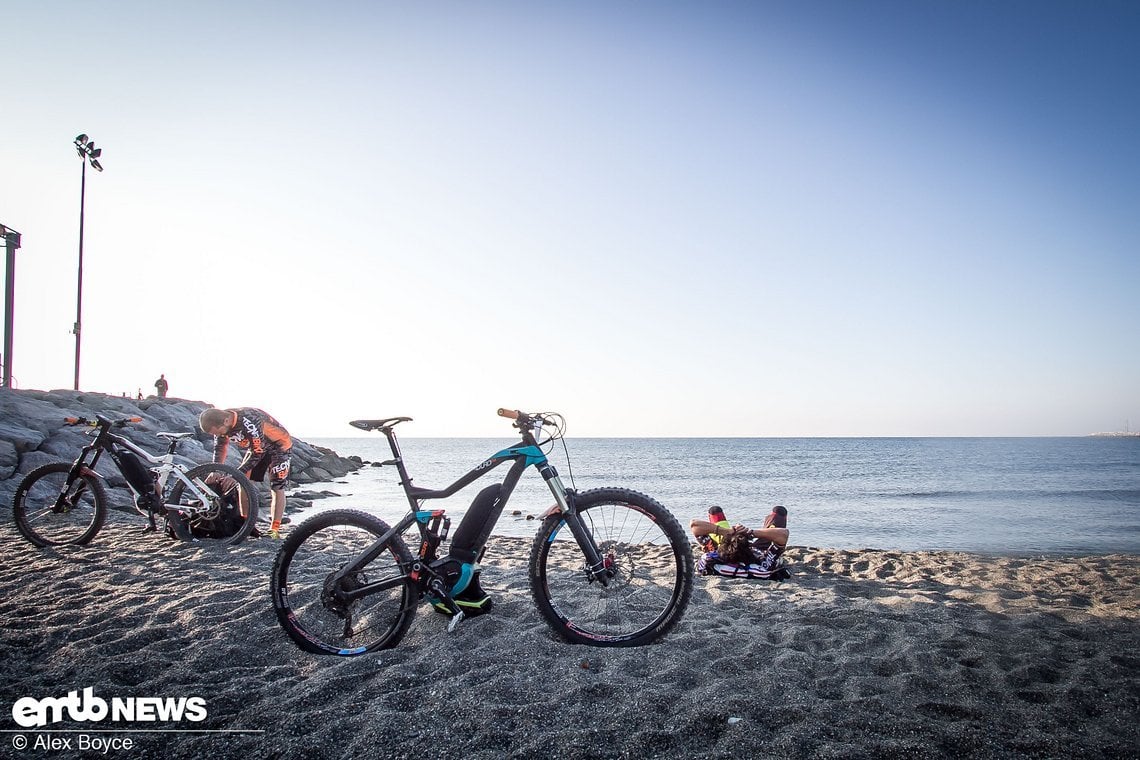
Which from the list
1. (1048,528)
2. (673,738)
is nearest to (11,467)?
(673,738)

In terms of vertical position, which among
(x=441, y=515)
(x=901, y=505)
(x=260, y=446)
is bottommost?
(x=901, y=505)

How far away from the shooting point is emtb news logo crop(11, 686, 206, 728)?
314 cm

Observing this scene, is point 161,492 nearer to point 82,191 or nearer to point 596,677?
point 596,677

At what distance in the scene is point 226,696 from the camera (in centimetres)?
336

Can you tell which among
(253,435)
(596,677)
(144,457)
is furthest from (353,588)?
(144,457)

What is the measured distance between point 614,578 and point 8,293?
99.6ft

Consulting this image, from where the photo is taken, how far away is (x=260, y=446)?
27.0 ft

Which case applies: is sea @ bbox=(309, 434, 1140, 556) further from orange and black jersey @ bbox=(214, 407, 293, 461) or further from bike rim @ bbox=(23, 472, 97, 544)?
bike rim @ bbox=(23, 472, 97, 544)

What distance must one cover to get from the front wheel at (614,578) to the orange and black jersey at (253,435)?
18.5 ft

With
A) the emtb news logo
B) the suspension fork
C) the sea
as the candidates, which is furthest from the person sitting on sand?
the emtb news logo

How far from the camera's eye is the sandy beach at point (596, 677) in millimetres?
2857

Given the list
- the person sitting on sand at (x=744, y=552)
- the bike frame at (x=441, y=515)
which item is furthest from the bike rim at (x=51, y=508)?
the person sitting on sand at (x=744, y=552)

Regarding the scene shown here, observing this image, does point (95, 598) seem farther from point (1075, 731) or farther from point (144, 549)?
point (1075, 731)

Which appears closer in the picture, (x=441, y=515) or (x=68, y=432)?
(x=441, y=515)
